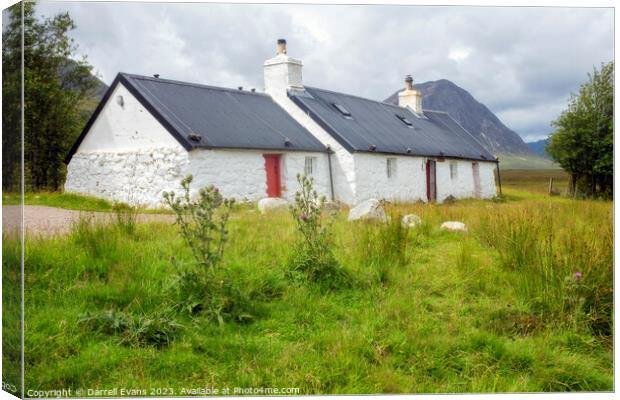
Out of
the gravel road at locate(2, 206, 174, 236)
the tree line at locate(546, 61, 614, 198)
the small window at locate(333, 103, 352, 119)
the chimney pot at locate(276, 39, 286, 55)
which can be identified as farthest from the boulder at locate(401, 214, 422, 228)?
the small window at locate(333, 103, 352, 119)

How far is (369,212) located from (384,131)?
4.65m

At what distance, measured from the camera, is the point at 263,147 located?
310 inches

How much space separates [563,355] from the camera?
13.3 feet

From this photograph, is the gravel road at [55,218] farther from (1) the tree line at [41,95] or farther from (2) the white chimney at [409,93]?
(2) the white chimney at [409,93]

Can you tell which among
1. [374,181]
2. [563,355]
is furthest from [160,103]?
[563,355]

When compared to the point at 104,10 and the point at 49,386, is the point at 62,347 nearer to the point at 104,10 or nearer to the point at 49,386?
the point at 49,386

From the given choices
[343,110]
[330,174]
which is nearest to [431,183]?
[330,174]

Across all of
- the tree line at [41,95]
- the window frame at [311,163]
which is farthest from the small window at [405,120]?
the tree line at [41,95]

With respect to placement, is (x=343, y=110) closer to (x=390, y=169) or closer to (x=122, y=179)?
(x=390, y=169)

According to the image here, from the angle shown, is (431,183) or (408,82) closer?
(408,82)

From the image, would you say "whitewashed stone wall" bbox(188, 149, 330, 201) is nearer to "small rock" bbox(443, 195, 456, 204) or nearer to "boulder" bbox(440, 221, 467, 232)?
"small rock" bbox(443, 195, 456, 204)

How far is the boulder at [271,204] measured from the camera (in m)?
5.91

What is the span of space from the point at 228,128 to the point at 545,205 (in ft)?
13.6

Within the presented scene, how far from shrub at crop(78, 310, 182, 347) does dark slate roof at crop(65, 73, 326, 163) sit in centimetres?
321
